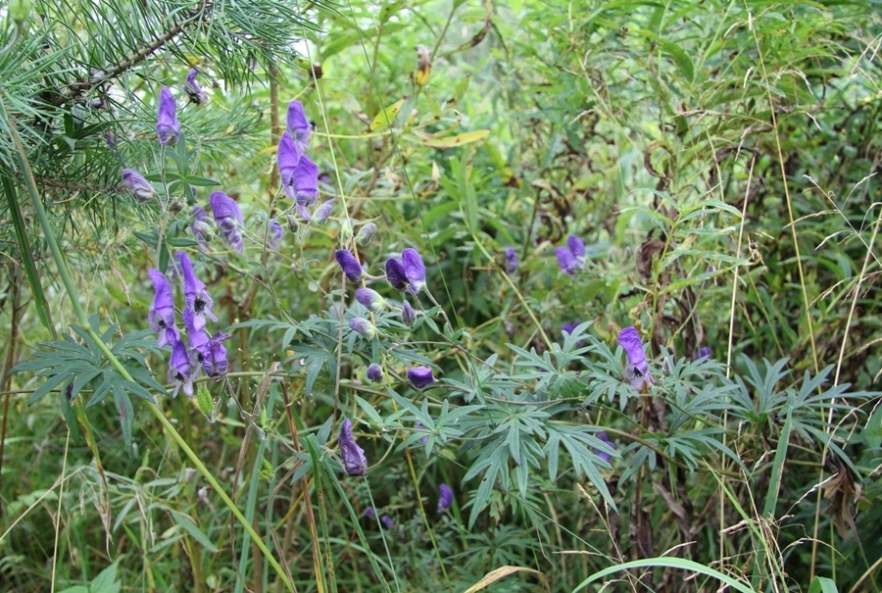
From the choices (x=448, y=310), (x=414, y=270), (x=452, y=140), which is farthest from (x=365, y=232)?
(x=448, y=310)

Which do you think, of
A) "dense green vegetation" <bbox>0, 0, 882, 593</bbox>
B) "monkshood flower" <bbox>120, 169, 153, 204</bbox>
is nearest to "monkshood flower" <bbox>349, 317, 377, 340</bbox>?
"dense green vegetation" <bbox>0, 0, 882, 593</bbox>

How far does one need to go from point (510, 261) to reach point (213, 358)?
91 cm

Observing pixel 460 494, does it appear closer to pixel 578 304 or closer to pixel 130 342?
pixel 578 304

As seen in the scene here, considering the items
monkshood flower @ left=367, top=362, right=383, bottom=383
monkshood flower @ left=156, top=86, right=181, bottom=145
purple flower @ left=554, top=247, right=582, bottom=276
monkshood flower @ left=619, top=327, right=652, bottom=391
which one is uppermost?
monkshood flower @ left=156, top=86, right=181, bottom=145

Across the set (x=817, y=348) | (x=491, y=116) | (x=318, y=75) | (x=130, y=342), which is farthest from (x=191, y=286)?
(x=491, y=116)

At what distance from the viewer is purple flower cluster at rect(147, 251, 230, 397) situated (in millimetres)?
1108

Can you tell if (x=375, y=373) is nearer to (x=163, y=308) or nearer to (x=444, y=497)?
(x=163, y=308)

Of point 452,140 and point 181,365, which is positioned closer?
point 181,365

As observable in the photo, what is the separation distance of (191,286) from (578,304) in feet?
3.22

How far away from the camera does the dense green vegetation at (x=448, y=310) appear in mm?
1125

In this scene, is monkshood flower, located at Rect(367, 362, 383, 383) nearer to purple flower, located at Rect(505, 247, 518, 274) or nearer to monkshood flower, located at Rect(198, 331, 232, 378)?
monkshood flower, located at Rect(198, 331, 232, 378)

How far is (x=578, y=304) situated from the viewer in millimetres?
1834

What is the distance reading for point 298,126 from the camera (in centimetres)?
124

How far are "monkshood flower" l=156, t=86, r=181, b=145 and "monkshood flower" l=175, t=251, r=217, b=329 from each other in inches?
6.6
